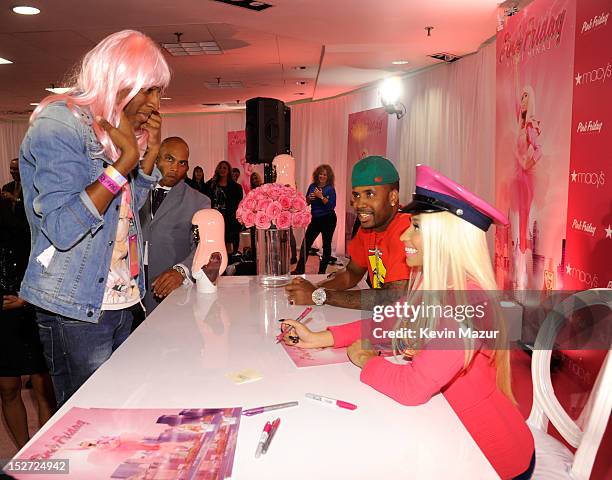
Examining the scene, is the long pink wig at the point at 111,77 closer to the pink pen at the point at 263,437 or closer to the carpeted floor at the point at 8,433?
the pink pen at the point at 263,437

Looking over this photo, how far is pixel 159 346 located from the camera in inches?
63.2

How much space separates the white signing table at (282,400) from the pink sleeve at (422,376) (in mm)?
24

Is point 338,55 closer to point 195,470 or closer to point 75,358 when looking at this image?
point 75,358

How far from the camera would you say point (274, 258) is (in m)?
2.44

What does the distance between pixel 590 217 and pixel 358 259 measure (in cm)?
142

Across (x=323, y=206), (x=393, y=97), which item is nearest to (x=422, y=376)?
(x=323, y=206)

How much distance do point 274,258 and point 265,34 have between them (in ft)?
14.0

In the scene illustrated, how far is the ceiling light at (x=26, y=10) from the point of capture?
478cm

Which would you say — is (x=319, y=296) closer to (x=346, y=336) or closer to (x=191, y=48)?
(x=346, y=336)

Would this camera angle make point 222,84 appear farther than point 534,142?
Yes

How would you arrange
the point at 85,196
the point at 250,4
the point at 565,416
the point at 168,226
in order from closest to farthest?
the point at 85,196 < the point at 565,416 < the point at 168,226 < the point at 250,4

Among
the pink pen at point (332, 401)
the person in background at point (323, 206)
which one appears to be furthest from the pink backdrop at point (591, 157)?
the person in background at point (323, 206)

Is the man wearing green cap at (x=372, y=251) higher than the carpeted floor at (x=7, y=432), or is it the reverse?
the man wearing green cap at (x=372, y=251)

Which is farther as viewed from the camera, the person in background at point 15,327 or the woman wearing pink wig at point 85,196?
the person in background at point 15,327
